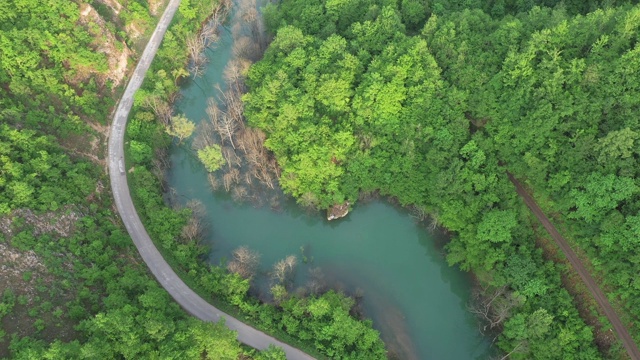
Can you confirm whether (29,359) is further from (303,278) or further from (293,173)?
(293,173)

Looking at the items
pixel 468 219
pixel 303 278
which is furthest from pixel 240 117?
pixel 468 219

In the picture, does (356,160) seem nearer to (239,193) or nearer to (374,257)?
(374,257)

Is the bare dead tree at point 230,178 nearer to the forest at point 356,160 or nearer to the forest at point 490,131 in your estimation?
the forest at point 356,160

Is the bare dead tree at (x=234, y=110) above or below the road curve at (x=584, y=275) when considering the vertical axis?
below

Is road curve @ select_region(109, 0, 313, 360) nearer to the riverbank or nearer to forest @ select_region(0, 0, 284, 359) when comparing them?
the riverbank

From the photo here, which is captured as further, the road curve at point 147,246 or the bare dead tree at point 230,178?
the bare dead tree at point 230,178

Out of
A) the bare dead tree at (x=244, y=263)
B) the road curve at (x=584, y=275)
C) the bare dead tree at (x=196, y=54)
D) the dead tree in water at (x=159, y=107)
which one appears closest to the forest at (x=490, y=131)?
the road curve at (x=584, y=275)
